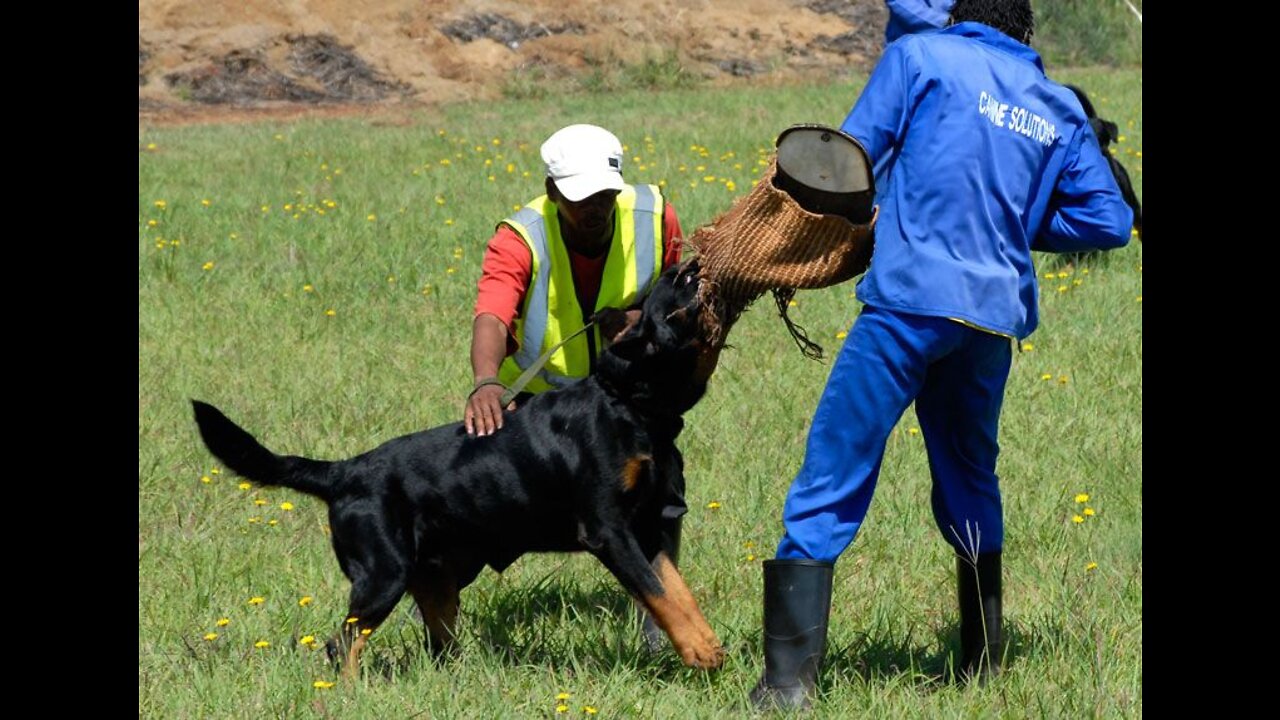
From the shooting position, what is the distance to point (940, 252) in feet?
13.6

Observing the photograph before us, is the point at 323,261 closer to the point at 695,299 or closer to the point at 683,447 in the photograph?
the point at 683,447

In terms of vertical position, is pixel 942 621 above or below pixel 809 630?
below

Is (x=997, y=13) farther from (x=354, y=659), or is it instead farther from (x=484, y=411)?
(x=354, y=659)

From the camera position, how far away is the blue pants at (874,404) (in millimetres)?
4176

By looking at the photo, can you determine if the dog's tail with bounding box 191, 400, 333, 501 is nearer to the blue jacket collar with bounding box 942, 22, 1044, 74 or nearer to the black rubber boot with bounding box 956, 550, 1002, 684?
the black rubber boot with bounding box 956, 550, 1002, 684

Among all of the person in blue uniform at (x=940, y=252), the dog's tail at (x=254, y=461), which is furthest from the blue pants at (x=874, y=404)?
the dog's tail at (x=254, y=461)

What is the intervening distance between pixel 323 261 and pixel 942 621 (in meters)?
6.51

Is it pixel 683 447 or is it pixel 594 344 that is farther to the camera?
pixel 683 447

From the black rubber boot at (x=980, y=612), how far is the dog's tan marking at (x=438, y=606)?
1.60 meters

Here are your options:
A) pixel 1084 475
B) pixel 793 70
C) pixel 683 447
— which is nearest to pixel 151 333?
pixel 683 447

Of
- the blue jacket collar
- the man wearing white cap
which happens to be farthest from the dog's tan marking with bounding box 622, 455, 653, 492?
the blue jacket collar

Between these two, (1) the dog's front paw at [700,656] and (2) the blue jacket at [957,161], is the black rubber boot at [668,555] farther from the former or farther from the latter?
(2) the blue jacket at [957,161]

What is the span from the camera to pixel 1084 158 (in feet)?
14.3

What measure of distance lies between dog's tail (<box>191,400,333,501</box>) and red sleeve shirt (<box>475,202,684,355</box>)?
28.9 inches
